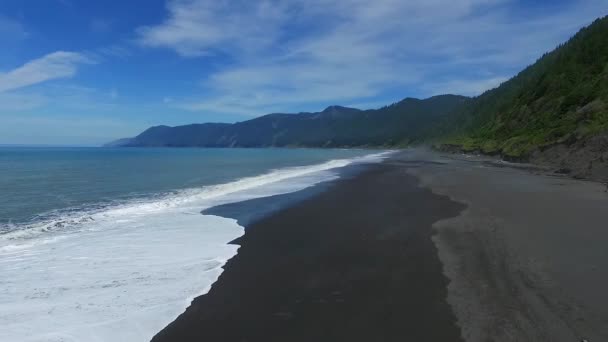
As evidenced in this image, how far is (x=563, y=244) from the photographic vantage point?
9.66 metres

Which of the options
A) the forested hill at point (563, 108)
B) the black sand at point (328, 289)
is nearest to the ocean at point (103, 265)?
the black sand at point (328, 289)

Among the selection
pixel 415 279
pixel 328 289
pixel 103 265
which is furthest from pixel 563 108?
pixel 103 265

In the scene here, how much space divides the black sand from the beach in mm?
27

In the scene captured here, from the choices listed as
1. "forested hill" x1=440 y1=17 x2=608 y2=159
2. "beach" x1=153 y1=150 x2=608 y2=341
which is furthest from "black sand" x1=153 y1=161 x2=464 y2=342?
"forested hill" x1=440 y1=17 x2=608 y2=159

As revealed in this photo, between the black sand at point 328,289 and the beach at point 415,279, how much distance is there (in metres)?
0.03

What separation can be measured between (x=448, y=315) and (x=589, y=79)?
58.9 meters

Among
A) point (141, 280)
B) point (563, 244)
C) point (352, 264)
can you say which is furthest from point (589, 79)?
point (141, 280)

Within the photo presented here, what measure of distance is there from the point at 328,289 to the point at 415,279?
194 cm

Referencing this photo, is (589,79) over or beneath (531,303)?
over

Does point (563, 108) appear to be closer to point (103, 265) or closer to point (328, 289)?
point (328, 289)

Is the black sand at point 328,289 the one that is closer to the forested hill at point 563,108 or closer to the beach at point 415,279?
the beach at point 415,279

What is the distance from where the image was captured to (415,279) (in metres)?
7.89

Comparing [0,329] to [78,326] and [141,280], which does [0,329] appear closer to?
[78,326]

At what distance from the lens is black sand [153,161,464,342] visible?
19.1 feet
